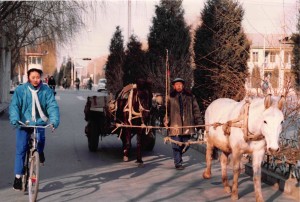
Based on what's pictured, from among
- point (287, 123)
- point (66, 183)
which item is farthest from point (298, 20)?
point (66, 183)

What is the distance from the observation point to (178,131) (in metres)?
9.85

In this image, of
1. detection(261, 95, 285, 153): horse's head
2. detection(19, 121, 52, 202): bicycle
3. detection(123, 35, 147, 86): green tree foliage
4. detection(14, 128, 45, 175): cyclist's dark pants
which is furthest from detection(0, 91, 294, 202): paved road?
detection(123, 35, 147, 86): green tree foliage

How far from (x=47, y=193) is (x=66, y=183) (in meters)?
0.76

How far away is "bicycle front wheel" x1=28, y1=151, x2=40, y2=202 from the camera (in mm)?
6953

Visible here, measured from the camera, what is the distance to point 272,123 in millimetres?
6426

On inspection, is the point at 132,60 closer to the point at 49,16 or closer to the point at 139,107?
the point at 49,16

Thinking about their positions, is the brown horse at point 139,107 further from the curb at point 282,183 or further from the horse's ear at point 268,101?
the horse's ear at point 268,101

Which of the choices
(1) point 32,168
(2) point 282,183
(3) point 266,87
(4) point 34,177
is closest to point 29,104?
(1) point 32,168

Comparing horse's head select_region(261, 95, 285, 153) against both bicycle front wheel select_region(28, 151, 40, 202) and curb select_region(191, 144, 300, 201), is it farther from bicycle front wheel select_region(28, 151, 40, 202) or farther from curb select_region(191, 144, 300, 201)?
bicycle front wheel select_region(28, 151, 40, 202)

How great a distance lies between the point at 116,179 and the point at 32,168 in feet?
6.99

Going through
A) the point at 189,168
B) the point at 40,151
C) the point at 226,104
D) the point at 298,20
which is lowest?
the point at 189,168

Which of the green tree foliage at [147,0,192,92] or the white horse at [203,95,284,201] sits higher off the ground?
the green tree foliage at [147,0,192,92]

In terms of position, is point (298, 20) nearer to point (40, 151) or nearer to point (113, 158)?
point (113, 158)

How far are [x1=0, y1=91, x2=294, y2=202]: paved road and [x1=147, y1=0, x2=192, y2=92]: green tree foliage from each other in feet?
27.4
